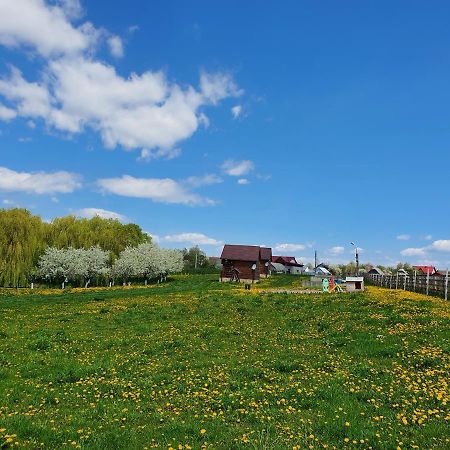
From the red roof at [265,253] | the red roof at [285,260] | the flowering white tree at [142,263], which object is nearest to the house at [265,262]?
the red roof at [265,253]

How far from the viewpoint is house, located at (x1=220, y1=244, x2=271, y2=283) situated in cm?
8175

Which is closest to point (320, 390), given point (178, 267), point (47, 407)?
point (47, 407)

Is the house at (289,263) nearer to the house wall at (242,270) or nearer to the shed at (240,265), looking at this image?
the shed at (240,265)

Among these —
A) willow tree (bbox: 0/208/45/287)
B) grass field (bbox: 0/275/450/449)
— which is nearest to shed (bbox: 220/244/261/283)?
willow tree (bbox: 0/208/45/287)

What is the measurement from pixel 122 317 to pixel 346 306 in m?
14.2

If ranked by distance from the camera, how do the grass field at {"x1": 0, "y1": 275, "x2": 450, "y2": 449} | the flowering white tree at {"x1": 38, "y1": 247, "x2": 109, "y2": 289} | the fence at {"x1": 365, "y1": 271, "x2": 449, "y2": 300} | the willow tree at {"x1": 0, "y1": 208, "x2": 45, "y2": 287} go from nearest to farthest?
the grass field at {"x1": 0, "y1": 275, "x2": 450, "y2": 449}
the fence at {"x1": 365, "y1": 271, "x2": 449, "y2": 300}
the willow tree at {"x1": 0, "y1": 208, "x2": 45, "y2": 287}
the flowering white tree at {"x1": 38, "y1": 247, "x2": 109, "y2": 289}

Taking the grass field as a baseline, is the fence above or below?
above

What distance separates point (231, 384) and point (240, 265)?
7116 centimetres

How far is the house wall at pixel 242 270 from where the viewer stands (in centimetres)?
8175

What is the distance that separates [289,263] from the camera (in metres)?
187

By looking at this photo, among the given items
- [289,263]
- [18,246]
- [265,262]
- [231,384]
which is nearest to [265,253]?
[265,262]

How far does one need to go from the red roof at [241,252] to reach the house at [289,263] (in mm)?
101719

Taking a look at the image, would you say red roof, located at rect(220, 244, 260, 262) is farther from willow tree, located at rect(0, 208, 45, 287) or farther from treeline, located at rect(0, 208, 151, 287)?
willow tree, located at rect(0, 208, 45, 287)

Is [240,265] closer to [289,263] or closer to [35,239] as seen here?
[35,239]
